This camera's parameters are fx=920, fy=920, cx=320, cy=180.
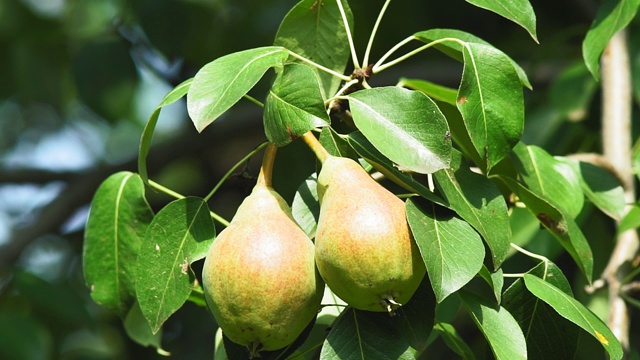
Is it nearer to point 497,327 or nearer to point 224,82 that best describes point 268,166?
point 224,82

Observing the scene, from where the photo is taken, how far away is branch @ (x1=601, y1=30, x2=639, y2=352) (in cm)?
169

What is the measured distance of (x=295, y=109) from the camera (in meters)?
1.06

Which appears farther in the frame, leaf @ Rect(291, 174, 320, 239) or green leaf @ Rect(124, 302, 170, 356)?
green leaf @ Rect(124, 302, 170, 356)

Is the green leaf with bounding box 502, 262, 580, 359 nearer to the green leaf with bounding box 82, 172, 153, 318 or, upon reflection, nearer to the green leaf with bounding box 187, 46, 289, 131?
the green leaf with bounding box 187, 46, 289, 131

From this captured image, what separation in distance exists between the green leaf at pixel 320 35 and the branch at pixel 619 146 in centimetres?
68

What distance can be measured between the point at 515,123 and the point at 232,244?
406 millimetres

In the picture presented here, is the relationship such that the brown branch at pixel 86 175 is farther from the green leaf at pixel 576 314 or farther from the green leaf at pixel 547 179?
the green leaf at pixel 576 314

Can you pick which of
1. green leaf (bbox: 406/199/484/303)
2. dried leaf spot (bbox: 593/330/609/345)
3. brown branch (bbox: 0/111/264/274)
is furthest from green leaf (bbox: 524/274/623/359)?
brown branch (bbox: 0/111/264/274)

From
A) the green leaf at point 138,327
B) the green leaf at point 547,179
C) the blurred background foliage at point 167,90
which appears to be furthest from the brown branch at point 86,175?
the green leaf at point 547,179

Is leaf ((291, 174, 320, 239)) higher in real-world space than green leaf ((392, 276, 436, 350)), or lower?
higher

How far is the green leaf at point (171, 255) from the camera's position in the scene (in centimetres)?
117

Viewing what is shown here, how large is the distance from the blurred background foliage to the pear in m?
0.89

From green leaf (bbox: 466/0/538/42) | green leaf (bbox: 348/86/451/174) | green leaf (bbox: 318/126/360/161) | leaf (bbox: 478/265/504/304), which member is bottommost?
leaf (bbox: 478/265/504/304)

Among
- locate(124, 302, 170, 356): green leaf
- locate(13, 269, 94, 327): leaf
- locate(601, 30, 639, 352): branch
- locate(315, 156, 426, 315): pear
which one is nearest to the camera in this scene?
locate(315, 156, 426, 315): pear
